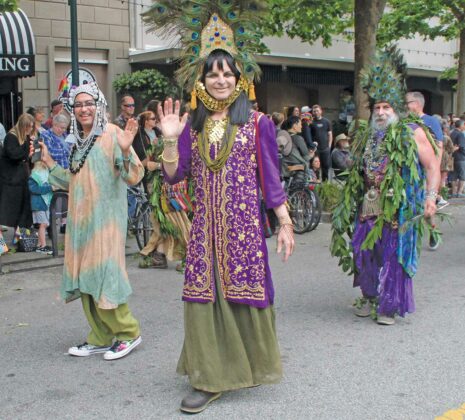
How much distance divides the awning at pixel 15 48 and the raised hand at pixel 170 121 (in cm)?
951

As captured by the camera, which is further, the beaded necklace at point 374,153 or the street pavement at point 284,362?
the beaded necklace at point 374,153

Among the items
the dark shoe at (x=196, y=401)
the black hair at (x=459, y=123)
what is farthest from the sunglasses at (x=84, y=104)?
the black hair at (x=459, y=123)

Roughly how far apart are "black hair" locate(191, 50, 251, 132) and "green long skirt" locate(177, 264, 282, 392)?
2.98ft

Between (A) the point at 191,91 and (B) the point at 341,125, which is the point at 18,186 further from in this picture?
(B) the point at 341,125

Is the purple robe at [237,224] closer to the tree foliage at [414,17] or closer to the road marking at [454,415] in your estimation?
the road marking at [454,415]

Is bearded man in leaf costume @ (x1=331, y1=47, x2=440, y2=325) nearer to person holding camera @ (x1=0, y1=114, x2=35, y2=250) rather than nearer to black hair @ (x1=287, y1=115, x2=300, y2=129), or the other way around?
person holding camera @ (x1=0, y1=114, x2=35, y2=250)

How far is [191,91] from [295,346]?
7.04 ft

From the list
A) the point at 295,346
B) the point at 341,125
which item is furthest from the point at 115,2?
the point at 295,346

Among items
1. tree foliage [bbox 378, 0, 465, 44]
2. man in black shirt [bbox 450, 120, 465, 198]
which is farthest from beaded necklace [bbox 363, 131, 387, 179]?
tree foliage [bbox 378, 0, 465, 44]

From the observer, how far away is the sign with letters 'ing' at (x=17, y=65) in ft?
41.7

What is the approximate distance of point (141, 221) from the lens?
8.86 m

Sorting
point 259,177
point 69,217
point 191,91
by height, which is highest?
point 191,91

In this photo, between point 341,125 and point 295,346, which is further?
point 341,125

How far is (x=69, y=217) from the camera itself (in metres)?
4.91
